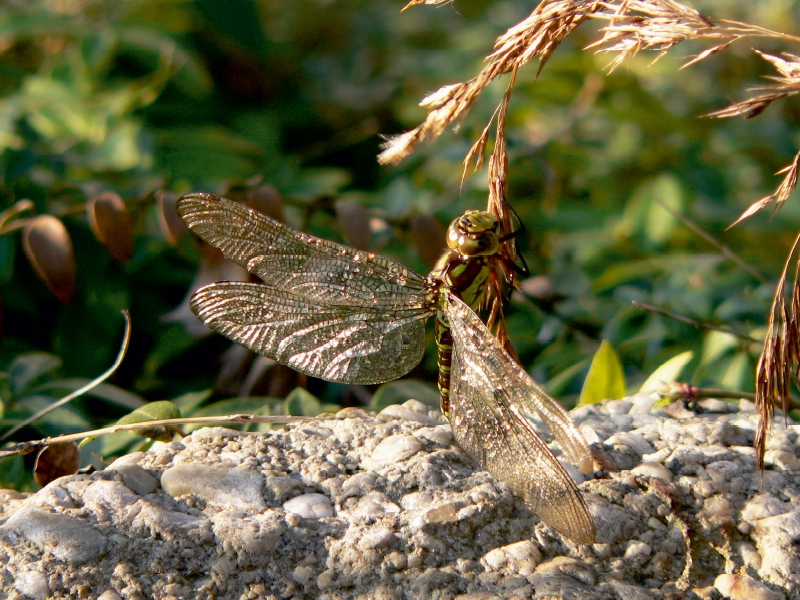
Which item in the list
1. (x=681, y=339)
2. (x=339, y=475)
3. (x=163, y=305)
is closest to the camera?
(x=339, y=475)

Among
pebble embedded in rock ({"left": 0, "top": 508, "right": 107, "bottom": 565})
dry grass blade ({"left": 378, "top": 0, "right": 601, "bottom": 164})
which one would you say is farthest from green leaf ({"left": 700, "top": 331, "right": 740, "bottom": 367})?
pebble embedded in rock ({"left": 0, "top": 508, "right": 107, "bottom": 565})

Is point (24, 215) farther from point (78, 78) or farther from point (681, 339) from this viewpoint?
point (681, 339)

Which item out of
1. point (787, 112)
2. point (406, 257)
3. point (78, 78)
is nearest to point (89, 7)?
point (78, 78)

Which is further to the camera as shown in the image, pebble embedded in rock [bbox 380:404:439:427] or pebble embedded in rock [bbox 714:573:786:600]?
pebble embedded in rock [bbox 380:404:439:427]

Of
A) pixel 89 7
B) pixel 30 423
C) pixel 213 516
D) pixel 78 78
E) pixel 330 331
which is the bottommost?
pixel 30 423

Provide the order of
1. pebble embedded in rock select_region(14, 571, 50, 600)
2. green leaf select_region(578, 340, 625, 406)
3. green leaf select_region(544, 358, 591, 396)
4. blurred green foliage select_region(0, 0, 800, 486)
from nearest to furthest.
A: pebble embedded in rock select_region(14, 571, 50, 600) < green leaf select_region(578, 340, 625, 406) < green leaf select_region(544, 358, 591, 396) < blurred green foliage select_region(0, 0, 800, 486)

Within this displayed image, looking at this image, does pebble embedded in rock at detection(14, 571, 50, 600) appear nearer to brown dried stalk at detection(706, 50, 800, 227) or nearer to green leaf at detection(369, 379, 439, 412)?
green leaf at detection(369, 379, 439, 412)
